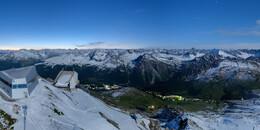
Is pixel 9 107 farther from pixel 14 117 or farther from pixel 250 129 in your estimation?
pixel 250 129

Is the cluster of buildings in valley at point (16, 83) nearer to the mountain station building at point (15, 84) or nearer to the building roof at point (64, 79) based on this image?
the mountain station building at point (15, 84)

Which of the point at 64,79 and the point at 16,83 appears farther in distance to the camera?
the point at 64,79

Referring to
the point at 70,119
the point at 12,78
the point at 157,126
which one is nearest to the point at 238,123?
the point at 157,126

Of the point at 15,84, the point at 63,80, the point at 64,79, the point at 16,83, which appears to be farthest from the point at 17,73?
the point at 64,79

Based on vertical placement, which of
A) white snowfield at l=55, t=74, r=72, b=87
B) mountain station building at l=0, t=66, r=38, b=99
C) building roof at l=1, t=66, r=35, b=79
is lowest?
white snowfield at l=55, t=74, r=72, b=87

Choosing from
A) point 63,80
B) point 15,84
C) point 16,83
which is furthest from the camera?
point 63,80

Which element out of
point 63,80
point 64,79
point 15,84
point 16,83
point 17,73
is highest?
point 17,73

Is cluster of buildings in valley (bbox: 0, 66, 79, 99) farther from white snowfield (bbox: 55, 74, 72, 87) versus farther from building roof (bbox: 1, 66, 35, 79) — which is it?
white snowfield (bbox: 55, 74, 72, 87)

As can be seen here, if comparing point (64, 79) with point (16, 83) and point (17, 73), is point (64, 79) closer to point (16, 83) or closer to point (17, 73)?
point (17, 73)

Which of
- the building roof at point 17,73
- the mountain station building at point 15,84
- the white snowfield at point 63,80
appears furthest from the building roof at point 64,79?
the mountain station building at point 15,84

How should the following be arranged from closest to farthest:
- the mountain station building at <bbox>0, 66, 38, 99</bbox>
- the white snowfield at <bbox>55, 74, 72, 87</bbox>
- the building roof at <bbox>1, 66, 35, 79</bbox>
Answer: the mountain station building at <bbox>0, 66, 38, 99</bbox> → the building roof at <bbox>1, 66, 35, 79</bbox> → the white snowfield at <bbox>55, 74, 72, 87</bbox>

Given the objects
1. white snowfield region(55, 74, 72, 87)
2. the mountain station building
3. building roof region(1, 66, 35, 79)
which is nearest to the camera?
the mountain station building

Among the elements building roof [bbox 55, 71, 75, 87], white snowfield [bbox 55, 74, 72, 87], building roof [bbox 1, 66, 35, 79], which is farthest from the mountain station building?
building roof [bbox 55, 71, 75, 87]
